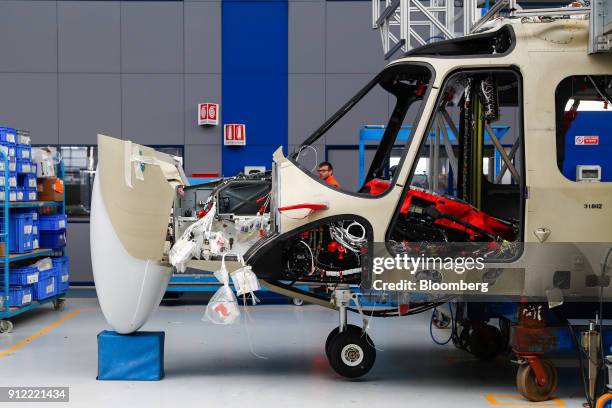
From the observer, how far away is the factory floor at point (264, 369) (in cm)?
646

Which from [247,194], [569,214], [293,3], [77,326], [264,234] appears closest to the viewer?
[569,214]

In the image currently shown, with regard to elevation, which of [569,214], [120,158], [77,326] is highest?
[120,158]

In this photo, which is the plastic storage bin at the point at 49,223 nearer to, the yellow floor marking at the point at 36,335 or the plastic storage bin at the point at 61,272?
the plastic storage bin at the point at 61,272

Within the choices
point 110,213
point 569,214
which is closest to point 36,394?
point 110,213

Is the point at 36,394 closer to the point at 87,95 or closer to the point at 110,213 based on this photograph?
the point at 110,213

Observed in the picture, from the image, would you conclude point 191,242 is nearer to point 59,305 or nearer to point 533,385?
point 533,385

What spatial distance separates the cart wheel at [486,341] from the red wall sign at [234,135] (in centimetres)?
628

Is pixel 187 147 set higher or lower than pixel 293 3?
lower

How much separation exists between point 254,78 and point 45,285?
504 cm

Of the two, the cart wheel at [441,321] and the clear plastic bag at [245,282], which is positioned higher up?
the clear plastic bag at [245,282]

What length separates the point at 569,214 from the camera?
634 centimetres

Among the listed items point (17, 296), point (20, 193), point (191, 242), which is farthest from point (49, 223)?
point (191, 242)

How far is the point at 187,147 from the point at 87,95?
6.22 feet

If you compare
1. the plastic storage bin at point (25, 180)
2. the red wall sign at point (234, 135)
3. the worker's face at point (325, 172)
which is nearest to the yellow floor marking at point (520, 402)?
the worker's face at point (325, 172)
